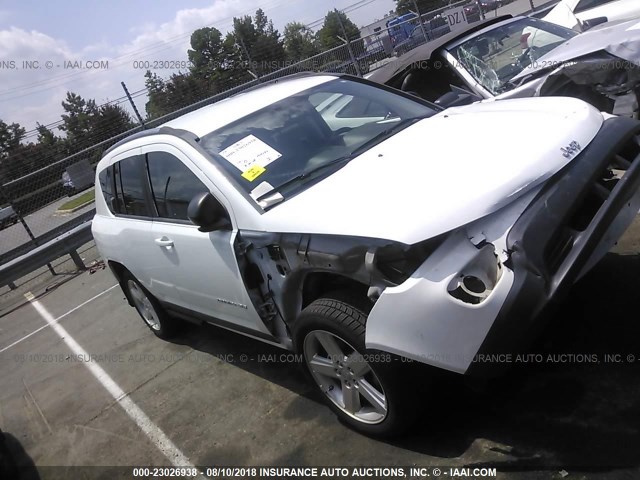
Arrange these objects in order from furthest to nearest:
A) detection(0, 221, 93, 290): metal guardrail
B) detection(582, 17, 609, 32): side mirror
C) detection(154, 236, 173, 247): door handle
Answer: detection(0, 221, 93, 290): metal guardrail < detection(582, 17, 609, 32): side mirror < detection(154, 236, 173, 247): door handle

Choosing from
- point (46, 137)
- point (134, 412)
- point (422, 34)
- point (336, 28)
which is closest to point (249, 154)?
point (134, 412)

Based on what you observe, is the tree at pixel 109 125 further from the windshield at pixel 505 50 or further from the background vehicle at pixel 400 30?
the windshield at pixel 505 50

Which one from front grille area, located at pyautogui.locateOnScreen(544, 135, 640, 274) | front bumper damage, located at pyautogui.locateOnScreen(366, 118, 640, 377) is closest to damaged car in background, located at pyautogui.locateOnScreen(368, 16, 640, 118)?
front grille area, located at pyautogui.locateOnScreen(544, 135, 640, 274)

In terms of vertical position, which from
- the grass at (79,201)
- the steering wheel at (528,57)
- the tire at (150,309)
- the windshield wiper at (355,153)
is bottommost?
the tire at (150,309)

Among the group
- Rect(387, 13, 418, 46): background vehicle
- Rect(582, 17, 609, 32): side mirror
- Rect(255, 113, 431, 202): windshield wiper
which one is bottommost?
Rect(582, 17, 609, 32): side mirror

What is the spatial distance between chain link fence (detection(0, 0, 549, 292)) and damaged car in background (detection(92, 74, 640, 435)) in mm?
5706

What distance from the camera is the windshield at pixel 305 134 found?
3287 mm

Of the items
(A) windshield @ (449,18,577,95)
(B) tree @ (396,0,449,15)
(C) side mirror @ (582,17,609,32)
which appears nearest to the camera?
(A) windshield @ (449,18,577,95)

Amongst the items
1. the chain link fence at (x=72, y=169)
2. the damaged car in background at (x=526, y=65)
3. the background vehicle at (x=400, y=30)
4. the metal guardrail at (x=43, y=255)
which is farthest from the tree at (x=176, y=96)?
the damaged car in background at (x=526, y=65)

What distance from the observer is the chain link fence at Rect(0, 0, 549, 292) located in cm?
1083

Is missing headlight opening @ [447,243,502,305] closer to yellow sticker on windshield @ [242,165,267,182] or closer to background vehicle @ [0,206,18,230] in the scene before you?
yellow sticker on windshield @ [242,165,267,182]

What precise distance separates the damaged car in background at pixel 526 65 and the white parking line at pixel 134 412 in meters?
3.12

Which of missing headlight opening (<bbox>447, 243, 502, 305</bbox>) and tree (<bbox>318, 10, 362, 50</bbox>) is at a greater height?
tree (<bbox>318, 10, 362, 50</bbox>)

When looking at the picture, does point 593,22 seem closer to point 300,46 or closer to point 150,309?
point 150,309
